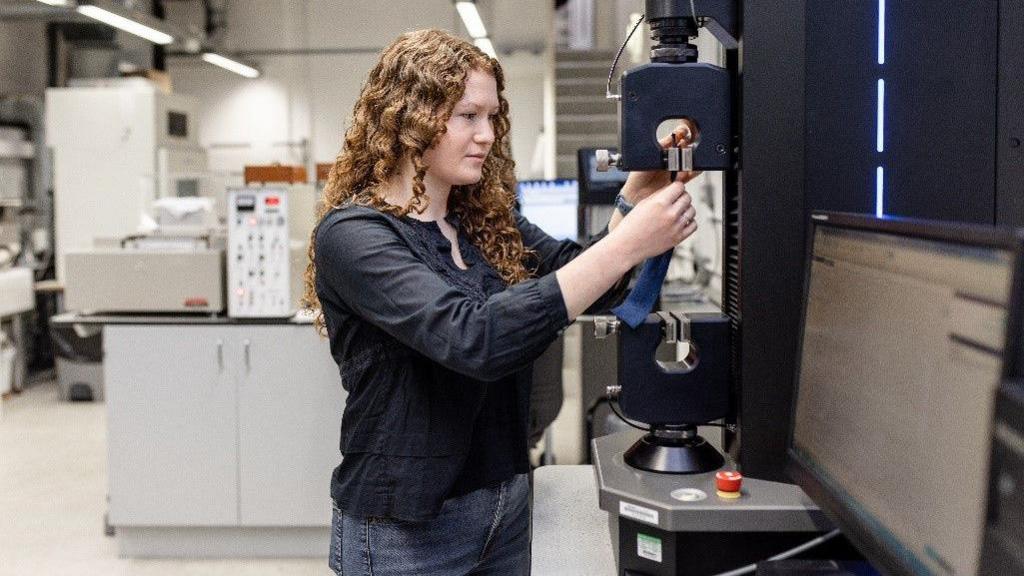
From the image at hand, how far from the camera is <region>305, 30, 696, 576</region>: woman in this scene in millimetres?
1195

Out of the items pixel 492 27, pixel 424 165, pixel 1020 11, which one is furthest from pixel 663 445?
pixel 492 27

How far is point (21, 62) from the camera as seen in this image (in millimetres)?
8227

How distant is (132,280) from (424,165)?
2.56 meters

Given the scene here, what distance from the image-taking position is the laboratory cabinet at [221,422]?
11.7 ft

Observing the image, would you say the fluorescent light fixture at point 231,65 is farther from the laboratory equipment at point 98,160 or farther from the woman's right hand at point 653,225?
the woman's right hand at point 653,225

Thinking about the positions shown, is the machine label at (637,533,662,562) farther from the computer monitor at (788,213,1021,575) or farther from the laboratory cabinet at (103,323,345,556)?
the laboratory cabinet at (103,323,345,556)

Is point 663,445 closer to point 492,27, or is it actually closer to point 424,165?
point 424,165

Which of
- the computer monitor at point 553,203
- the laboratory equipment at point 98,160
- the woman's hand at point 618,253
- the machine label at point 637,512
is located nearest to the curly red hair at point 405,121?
the woman's hand at point 618,253

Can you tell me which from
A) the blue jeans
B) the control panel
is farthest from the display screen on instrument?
the blue jeans

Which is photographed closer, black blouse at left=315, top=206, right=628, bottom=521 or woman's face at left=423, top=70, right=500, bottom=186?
black blouse at left=315, top=206, right=628, bottom=521

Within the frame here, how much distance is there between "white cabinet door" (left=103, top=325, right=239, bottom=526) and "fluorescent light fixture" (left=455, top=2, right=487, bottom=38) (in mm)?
3953

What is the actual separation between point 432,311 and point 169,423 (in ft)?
8.78

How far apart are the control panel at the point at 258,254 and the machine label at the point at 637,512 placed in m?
2.53

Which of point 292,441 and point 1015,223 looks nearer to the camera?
point 1015,223
